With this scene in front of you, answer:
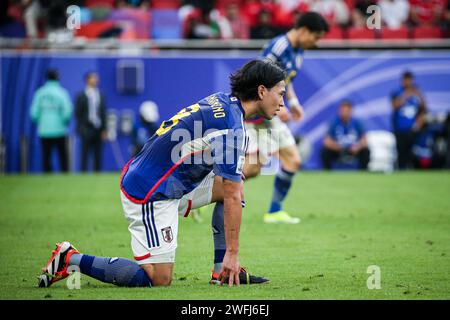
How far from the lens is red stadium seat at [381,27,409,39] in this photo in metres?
23.3

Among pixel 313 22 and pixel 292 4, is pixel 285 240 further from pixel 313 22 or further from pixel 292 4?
pixel 292 4

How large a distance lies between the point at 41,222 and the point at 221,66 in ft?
37.3

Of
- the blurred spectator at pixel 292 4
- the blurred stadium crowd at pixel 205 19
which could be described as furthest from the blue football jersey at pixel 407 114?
the blurred spectator at pixel 292 4

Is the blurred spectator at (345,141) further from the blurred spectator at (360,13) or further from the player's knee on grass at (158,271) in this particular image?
the player's knee on grass at (158,271)

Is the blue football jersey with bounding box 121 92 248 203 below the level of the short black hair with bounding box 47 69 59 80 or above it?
below

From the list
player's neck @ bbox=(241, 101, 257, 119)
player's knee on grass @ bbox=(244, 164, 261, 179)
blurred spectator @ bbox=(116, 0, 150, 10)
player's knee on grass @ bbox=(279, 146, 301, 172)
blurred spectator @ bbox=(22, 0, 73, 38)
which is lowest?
player's knee on grass @ bbox=(244, 164, 261, 179)

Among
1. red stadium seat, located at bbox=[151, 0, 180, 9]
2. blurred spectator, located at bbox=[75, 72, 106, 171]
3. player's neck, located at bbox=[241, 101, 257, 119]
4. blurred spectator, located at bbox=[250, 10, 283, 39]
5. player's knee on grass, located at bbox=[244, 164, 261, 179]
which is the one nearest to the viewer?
player's neck, located at bbox=[241, 101, 257, 119]

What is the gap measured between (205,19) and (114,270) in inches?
669

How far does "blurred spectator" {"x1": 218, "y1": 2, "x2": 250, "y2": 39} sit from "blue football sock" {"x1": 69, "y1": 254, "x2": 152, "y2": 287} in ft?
54.0

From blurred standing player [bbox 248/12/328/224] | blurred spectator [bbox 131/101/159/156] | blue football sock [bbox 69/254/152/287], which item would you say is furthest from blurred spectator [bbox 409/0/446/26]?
blue football sock [bbox 69/254/152/287]

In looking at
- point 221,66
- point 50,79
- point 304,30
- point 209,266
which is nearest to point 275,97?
point 209,266

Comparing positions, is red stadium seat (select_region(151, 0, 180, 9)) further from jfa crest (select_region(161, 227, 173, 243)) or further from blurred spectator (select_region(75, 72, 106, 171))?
jfa crest (select_region(161, 227, 173, 243))

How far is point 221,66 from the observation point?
22.7 m
